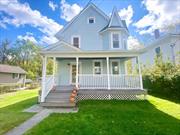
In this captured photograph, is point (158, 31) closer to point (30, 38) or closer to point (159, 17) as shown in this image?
point (159, 17)

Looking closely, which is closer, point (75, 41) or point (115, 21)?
point (115, 21)

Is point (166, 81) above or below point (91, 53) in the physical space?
below

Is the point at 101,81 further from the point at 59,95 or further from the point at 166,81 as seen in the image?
the point at 166,81

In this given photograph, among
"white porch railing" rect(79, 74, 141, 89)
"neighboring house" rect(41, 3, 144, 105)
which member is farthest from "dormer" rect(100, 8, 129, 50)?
"white porch railing" rect(79, 74, 141, 89)

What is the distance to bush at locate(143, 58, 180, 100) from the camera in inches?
478

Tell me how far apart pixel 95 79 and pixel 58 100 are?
3972 millimetres

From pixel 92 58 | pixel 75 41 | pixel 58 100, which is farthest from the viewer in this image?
pixel 75 41

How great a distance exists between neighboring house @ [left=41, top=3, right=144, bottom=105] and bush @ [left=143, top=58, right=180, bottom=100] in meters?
2.61

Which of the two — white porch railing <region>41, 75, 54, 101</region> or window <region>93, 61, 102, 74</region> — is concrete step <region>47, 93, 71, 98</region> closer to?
white porch railing <region>41, 75, 54, 101</region>

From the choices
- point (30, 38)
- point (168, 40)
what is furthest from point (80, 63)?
point (30, 38)

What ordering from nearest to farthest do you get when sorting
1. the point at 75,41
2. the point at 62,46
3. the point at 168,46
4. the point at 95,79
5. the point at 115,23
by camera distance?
the point at 95,79 → the point at 62,46 → the point at 115,23 → the point at 75,41 → the point at 168,46

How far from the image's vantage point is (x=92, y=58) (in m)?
15.1

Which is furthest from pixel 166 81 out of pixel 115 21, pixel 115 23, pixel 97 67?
pixel 115 21

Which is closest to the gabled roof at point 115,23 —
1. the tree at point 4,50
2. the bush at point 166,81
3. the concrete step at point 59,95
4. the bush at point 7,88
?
the bush at point 166,81
